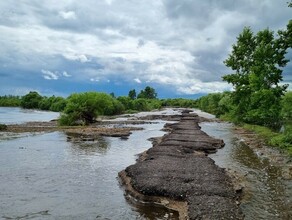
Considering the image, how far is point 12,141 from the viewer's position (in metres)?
45.7

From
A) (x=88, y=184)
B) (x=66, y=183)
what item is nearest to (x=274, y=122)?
(x=88, y=184)

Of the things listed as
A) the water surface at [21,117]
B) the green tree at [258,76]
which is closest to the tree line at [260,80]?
the green tree at [258,76]

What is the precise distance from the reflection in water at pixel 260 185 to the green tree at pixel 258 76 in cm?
2223

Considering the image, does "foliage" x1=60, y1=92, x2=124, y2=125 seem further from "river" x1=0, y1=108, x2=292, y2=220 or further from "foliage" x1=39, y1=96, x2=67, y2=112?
"foliage" x1=39, y1=96, x2=67, y2=112

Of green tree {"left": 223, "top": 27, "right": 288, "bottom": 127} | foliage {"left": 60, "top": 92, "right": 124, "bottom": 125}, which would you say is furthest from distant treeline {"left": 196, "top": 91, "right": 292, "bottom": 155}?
foliage {"left": 60, "top": 92, "right": 124, "bottom": 125}

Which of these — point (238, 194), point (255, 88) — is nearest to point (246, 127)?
point (255, 88)

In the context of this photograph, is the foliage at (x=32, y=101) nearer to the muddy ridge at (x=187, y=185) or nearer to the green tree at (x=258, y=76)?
the green tree at (x=258, y=76)

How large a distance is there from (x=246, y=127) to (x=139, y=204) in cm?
5156

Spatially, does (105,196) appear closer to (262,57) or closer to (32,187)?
(32,187)

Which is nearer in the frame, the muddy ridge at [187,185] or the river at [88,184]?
the muddy ridge at [187,185]

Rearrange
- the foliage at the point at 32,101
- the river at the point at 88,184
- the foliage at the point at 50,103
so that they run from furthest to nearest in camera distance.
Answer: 1. the foliage at the point at 32,101
2. the foliage at the point at 50,103
3. the river at the point at 88,184

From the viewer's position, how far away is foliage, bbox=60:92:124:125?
75312 millimetres

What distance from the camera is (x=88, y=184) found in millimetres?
23422

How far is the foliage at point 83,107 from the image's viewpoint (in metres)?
75.3
